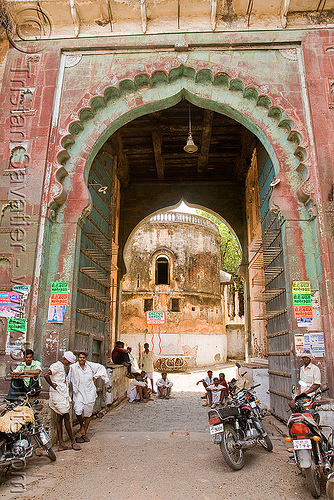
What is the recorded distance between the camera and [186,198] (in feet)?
41.0

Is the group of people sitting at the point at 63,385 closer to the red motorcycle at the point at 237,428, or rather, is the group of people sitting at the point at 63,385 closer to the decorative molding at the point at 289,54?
the red motorcycle at the point at 237,428

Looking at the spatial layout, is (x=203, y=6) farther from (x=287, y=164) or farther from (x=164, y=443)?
(x=164, y=443)

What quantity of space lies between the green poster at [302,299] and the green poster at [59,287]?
11.1ft

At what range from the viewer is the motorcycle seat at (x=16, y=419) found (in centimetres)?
388

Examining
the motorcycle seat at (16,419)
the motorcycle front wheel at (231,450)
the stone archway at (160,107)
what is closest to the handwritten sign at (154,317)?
the stone archway at (160,107)

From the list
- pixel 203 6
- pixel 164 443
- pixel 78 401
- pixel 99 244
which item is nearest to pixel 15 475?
pixel 78 401

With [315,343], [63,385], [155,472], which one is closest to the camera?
[155,472]

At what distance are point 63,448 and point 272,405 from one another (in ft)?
13.1

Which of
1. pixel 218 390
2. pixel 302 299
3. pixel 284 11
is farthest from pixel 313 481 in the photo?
pixel 284 11

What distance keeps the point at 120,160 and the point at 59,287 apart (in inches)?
230

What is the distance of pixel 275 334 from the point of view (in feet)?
22.4

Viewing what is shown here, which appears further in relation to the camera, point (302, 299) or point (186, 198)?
point (186, 198)

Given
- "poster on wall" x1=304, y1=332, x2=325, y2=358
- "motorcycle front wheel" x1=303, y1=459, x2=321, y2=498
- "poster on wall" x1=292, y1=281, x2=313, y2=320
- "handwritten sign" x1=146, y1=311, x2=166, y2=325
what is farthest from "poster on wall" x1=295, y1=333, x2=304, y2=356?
"handwritten sign" x1=146, y1=311, x2=166, y2=325

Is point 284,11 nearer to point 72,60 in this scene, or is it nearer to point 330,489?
point 72,60
